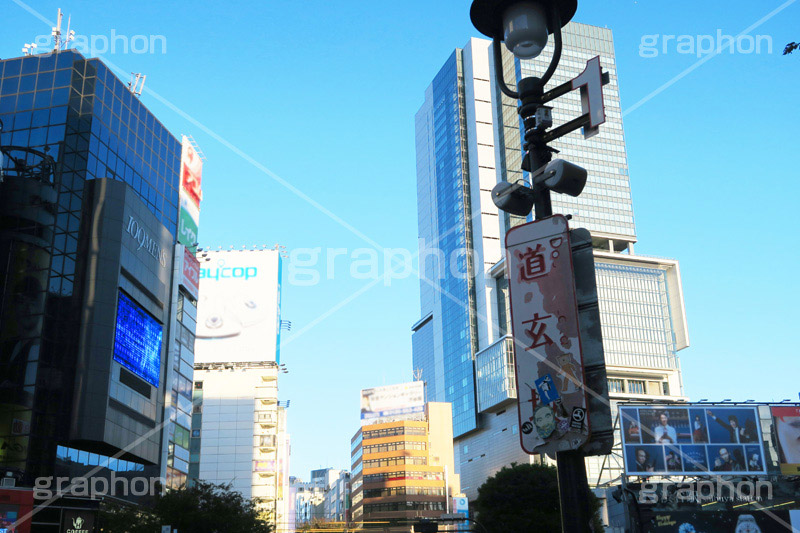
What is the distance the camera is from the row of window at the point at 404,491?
490 ft

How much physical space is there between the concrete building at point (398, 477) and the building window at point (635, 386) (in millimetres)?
41617

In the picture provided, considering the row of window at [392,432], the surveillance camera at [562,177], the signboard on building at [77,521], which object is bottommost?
the signboard on building at [77,521]

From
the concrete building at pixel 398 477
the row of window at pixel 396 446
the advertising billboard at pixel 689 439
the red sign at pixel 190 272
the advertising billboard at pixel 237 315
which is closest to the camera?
the advertising billboard at pixel 689 439

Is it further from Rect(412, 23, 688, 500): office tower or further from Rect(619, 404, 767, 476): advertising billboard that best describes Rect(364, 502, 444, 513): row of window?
Rect(619, 404, 767, 476): advertising billboard

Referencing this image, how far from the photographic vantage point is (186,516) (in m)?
52.2

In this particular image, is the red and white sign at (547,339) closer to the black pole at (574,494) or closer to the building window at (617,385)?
the black pole at (574,494)

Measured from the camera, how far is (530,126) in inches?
332

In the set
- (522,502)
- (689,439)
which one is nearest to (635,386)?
(689,439)

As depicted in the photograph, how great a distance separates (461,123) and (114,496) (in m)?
149

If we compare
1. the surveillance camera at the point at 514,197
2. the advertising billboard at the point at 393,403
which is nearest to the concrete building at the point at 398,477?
the advertising billboard at the point at 393,403

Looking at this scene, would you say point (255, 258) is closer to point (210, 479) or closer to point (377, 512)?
point (210, 479)

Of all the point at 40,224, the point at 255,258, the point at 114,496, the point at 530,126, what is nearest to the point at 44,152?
the point at 40,224

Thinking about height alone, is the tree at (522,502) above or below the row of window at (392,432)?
below

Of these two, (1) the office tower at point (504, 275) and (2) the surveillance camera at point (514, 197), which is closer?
(2) the surveillance camera at point (514, 197)
